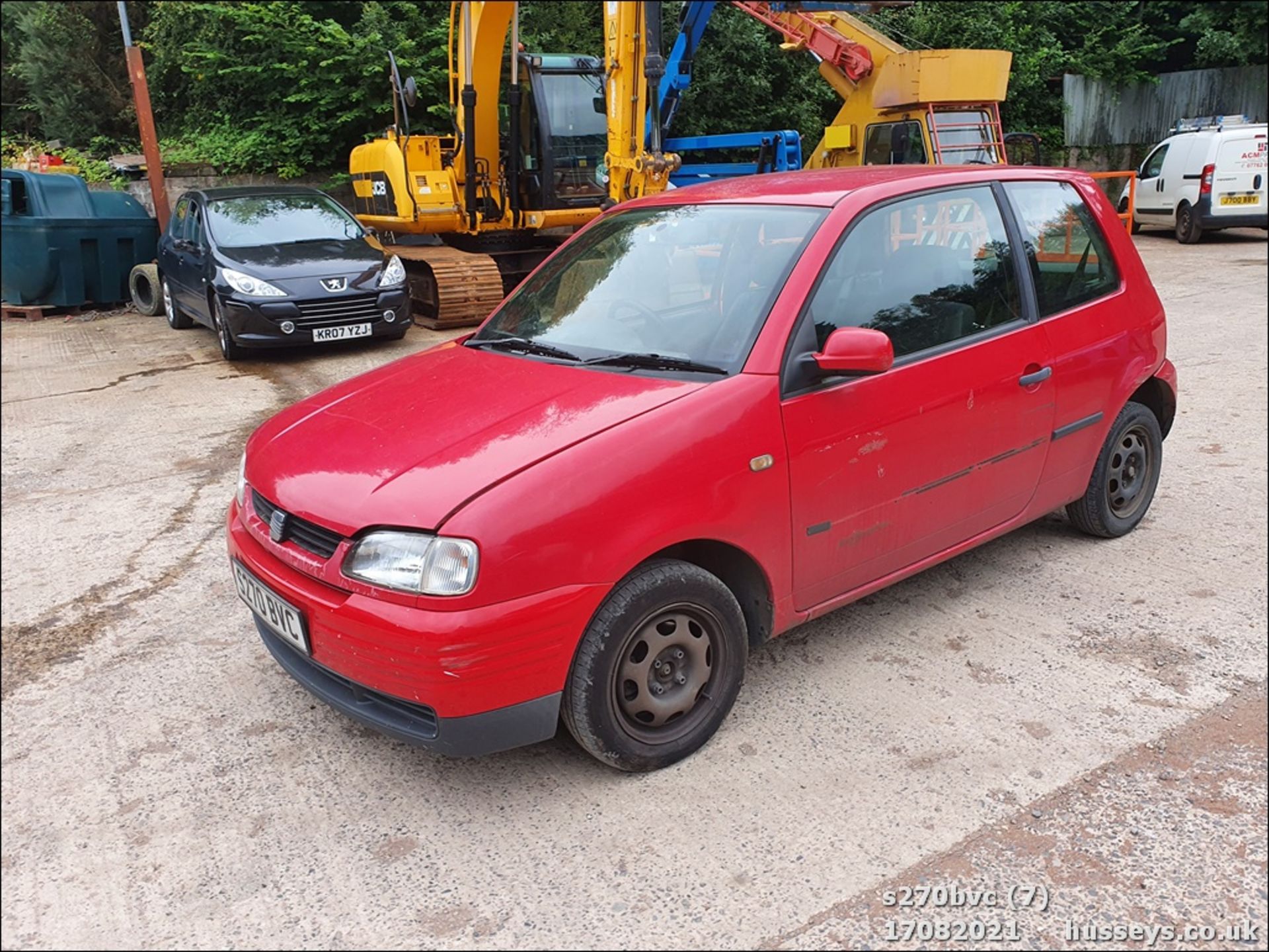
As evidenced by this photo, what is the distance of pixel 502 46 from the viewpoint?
11.9 m

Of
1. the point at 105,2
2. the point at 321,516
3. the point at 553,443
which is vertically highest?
the point at 105,2

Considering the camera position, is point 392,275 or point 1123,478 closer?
point 1123,478

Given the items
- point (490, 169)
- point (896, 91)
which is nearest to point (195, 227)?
point (490, 169)

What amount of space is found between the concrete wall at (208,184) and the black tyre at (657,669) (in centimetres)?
1488

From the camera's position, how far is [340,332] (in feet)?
30.9

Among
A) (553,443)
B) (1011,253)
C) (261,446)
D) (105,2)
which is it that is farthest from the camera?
(105,2)

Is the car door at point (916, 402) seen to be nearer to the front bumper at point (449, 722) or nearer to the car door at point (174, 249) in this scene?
the front bumper at point (449, 722)

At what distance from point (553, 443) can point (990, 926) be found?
1666 mm

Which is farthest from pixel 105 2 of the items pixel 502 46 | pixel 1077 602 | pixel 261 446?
pixel 1077 602

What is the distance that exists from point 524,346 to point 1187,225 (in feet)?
55.1

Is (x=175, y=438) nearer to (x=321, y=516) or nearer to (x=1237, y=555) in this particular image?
(x=321, y=516)

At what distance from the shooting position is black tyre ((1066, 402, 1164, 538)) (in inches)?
175

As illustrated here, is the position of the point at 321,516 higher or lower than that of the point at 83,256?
lower

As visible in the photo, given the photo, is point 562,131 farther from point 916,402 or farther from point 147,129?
point 916,402
